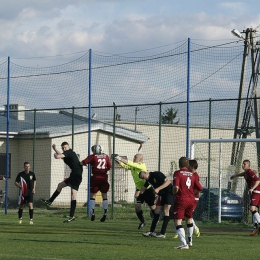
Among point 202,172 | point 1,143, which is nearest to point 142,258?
point 202,172

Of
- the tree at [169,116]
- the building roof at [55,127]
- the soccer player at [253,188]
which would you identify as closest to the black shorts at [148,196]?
the soccer player at [253,188]

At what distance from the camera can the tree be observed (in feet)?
82.9

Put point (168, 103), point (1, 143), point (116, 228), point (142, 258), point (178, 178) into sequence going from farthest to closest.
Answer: point (1, 143)
point (168, 103)
point (116, 228)
point (178, 178)
point (142, 258)

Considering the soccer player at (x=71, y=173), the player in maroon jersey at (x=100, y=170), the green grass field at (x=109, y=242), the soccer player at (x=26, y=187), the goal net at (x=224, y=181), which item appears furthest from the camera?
the goal net at (x=224, y=181)

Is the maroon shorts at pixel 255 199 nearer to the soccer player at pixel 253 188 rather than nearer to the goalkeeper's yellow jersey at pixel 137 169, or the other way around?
the soccer player at pixel 253 188

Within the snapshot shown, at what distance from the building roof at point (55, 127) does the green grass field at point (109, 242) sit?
10.6 m

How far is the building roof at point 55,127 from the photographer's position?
34438 millimetres

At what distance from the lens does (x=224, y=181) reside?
995 inches

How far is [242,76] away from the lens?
78.0ft

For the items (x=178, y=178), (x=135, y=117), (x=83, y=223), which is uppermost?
(x=135, y=117)

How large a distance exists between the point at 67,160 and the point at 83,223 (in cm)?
217

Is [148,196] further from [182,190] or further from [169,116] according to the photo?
[169,116]

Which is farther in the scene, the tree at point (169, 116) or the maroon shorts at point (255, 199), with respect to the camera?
the tree at point (169, 116)

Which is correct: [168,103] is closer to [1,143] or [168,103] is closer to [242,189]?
[242,189]
